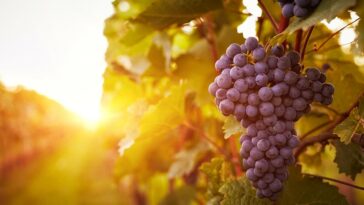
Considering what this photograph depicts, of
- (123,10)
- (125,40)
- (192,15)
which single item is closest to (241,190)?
(192,15)

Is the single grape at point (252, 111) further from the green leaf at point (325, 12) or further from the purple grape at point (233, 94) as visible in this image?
the green leaf at point (325, 12)

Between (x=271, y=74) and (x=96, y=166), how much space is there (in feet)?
60.0

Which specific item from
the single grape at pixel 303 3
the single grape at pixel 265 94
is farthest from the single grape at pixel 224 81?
the single grape at pixel 303 3

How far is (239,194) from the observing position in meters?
1.59

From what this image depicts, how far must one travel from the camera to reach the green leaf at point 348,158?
1752mm

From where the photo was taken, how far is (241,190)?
5.24 ft

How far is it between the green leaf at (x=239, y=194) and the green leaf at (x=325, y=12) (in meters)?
0.65

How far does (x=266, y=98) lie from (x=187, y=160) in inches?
49.7

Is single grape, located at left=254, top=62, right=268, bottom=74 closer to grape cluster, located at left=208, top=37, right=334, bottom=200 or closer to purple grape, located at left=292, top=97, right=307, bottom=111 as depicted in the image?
grape cluster, located at left=208, top=37, right=334, bottom=200

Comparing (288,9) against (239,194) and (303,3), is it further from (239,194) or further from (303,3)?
(239,194)

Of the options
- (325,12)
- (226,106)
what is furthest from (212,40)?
(325,12)

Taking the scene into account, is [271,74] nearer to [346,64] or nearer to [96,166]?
[346,64]

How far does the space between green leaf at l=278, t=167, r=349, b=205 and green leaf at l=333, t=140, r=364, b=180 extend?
0.49 ft

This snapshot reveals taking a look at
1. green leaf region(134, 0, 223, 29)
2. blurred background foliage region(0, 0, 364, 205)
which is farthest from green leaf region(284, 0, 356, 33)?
green leaf region(134, 0, 223, 29)
